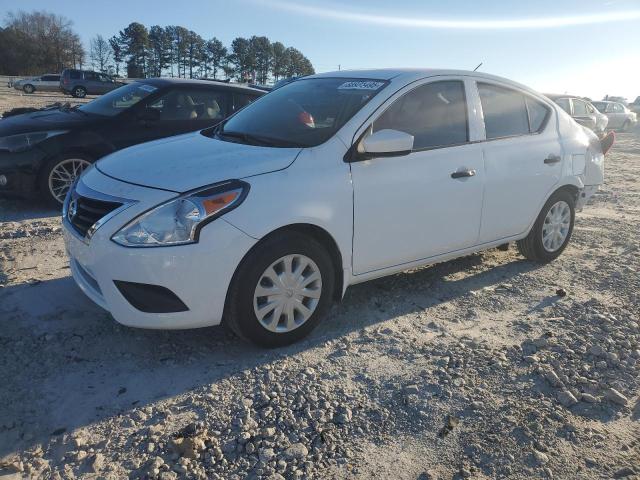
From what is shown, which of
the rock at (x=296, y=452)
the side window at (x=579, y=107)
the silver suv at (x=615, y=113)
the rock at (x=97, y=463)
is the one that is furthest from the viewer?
the silver suv at (x=615, y=113)

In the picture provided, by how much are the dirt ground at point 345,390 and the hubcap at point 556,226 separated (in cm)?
82

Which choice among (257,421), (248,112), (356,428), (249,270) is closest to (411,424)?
(356,428)

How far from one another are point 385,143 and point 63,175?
14.7 feet

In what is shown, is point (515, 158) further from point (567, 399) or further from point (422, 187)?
point (567, 399)

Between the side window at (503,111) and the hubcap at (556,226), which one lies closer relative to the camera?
the side window at (503,111)

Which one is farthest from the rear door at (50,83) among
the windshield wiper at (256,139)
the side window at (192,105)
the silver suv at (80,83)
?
the windshield wiper at (256,139)

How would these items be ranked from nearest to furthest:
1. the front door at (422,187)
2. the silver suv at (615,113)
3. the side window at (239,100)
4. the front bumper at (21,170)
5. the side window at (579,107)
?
the front door at (422,187), the front bumper at (21,170), the side window at (239,100), the side window at (579,107), the silver suv at (615,113)

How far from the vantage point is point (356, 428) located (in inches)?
105

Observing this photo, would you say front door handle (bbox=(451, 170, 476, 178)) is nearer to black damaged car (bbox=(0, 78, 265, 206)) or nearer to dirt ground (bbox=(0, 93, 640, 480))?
dirt ground (bbox=(0, 93, 640, 480))

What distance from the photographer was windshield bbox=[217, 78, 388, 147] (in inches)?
144

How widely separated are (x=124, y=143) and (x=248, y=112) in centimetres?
287

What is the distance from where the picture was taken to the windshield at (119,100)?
682cm

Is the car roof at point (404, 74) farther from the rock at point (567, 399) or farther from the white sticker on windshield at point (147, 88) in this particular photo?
the white sticker on windshield at point (147, 88)

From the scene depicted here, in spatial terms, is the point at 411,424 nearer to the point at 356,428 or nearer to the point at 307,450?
the point at 356,428
